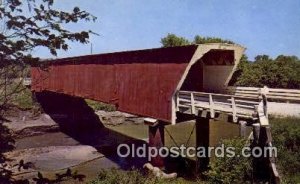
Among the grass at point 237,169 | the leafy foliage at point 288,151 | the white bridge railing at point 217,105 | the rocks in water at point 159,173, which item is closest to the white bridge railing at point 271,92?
the white bridge railing at point 217,105

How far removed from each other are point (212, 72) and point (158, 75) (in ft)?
11.4

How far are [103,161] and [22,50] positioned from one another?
19056 mm

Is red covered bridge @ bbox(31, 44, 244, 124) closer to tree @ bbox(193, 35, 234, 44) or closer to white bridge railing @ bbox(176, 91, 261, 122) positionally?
white bridge railing @ bbox(176, 91, 261, 122)

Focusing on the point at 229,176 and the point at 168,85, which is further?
the point at 168,85

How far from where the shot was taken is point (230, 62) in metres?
17.2

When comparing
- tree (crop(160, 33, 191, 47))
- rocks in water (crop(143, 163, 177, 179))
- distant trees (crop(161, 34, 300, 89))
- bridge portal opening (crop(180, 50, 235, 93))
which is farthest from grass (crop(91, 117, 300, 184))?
tree (crop(160, 33, 191, 47))

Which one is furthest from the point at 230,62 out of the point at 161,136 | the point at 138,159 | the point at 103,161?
the point at 103,161

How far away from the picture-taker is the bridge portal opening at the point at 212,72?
56.8 feet

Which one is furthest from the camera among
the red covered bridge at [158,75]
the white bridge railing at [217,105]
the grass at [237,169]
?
the red covered bridge at [158,75]

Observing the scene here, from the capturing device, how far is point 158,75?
16953 mm

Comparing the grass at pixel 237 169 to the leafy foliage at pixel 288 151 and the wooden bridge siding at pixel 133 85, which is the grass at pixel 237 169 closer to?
the leafy foliage at pixel 288 151

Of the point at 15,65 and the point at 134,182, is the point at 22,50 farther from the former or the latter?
the point at 134,182

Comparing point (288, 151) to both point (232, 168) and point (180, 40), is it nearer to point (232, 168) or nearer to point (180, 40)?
point (232, 168)

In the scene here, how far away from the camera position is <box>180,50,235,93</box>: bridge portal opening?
1731 centimetres
